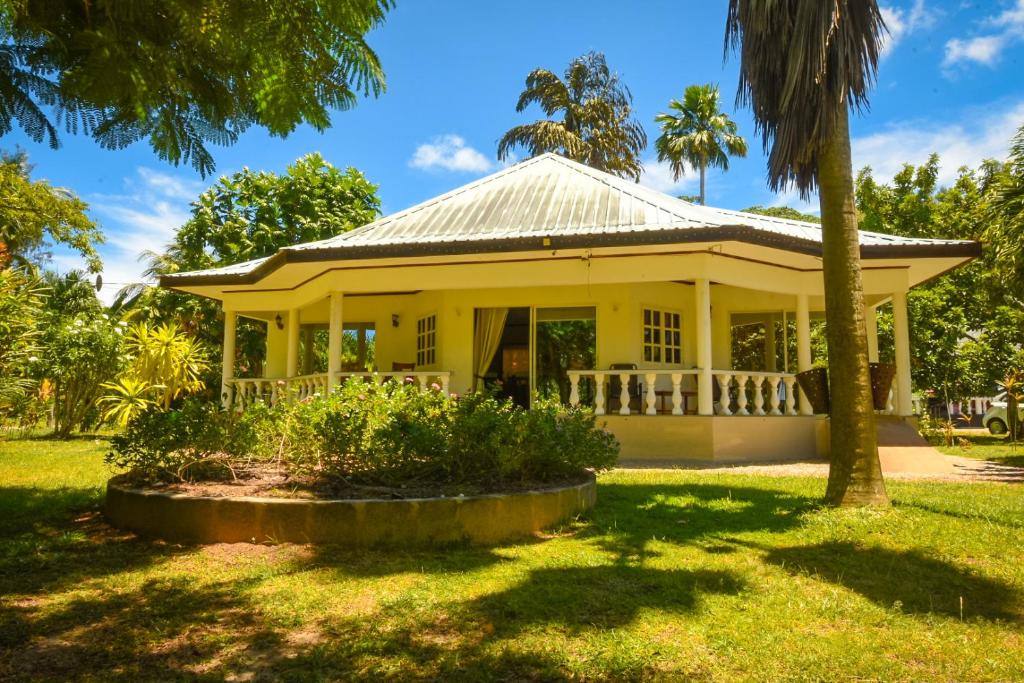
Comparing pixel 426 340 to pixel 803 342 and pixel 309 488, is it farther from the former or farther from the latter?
pixel 309 488

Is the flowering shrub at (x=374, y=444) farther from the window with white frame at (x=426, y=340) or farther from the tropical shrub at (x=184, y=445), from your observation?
the window with white frame at (x=426, y=340)

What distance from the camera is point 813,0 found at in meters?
5.52

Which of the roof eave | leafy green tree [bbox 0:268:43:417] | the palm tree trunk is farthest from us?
leafy green tree [bbox 0:268:43:417]

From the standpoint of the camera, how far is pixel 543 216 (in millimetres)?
11234

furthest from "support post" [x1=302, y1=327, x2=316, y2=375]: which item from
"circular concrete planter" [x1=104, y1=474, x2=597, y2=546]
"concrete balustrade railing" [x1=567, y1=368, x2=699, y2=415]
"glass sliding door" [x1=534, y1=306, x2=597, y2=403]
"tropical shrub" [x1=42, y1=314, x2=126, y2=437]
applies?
"circular concrete planter" [x1=104, y1=474, x2=597, y2=546]

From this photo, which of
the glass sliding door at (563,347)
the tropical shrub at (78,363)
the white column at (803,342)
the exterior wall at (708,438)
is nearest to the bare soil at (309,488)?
the exterior wall at (708,438)

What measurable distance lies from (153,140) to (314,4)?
802 mm

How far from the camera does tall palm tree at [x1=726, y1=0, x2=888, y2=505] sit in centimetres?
558

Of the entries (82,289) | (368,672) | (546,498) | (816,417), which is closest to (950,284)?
(816,417)

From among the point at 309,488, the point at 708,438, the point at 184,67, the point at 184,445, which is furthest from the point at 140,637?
the point at 708,438

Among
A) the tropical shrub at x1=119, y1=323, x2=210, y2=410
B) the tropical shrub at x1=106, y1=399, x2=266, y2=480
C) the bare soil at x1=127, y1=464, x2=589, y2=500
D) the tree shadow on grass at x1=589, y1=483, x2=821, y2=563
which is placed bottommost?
the tree shadow on grass at x1=589, y1=483, x2=821, y2=563

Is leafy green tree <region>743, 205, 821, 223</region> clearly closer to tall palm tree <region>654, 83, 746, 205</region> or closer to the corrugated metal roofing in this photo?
tall palm tree <region>654, 83, 746, 205</region>

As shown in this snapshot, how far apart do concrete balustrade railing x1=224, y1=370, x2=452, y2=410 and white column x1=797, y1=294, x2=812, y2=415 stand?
619cm

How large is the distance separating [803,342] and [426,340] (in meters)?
7.36
